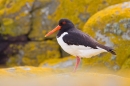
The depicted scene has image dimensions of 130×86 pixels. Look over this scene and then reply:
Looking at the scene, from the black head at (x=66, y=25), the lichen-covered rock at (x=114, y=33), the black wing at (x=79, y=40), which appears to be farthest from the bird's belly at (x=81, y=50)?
the lichen-covered rock at (x=114, y=33)

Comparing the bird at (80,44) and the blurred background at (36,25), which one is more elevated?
the blurred background at (36,25)

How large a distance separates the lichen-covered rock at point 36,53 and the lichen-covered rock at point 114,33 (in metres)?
5.54

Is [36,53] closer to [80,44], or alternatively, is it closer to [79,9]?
[79,9]

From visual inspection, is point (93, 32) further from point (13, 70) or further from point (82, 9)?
point (13, 70)

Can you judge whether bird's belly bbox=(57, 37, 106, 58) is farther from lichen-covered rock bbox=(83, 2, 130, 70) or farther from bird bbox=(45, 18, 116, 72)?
→ lichen-covered rock bbox=(83, 2, 130, 70)

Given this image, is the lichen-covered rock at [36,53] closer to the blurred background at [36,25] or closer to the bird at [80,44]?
the blurred background at [36,25]

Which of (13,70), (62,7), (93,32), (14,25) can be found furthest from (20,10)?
(13,70)

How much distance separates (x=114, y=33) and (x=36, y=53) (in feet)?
25.4

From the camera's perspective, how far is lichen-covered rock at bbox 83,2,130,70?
16328 mm

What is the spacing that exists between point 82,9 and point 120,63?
7.11m

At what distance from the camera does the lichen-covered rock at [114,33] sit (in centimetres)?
1633

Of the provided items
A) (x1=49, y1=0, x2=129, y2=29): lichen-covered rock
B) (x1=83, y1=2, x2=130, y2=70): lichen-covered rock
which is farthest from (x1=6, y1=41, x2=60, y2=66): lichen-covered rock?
(x1=83, y1=2, x2=130, y2=70): lichen-covered rock

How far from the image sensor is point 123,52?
1634cm

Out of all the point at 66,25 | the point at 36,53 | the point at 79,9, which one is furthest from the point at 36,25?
the point at 66,25
